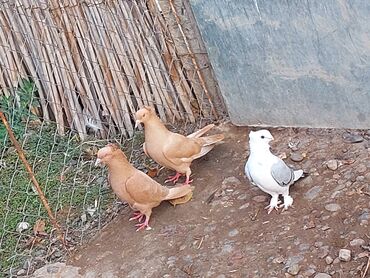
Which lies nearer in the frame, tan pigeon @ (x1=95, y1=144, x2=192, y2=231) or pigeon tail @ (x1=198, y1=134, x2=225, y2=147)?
tan pigeon @ (x1=95, y1=144, x2=192, y2=231)

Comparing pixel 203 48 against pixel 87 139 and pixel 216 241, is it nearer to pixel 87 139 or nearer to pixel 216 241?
pixel 87 139

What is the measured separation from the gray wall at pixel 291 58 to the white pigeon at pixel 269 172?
0.57 meters

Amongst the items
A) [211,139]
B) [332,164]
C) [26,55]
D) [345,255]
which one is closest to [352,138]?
[332,164]

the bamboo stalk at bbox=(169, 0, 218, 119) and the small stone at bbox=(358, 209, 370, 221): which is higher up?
the bamboo stalk at bbox=(169, 0, 218, 119)

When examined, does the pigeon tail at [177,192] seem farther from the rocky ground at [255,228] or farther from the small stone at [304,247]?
the small stone at [304,247]

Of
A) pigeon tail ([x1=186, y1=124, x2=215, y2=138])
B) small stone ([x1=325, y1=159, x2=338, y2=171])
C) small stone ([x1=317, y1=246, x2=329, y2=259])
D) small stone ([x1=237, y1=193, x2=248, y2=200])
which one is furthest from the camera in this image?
pigeon tail ([x1=186, y1=124, x2=215, y2=138])

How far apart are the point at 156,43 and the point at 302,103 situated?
1070 millimetres

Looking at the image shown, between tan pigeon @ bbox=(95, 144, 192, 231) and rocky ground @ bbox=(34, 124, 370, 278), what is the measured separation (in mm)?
155

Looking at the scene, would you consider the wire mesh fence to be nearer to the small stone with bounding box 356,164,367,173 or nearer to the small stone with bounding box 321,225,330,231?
the small stone with bounding box 356,164,367,173

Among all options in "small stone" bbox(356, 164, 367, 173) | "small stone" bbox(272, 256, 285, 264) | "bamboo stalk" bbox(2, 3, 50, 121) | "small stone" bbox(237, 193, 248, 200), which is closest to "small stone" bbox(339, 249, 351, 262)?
"small stone" bbox(272, 256, 285, 264)

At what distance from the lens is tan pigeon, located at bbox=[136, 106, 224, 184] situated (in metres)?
4.13

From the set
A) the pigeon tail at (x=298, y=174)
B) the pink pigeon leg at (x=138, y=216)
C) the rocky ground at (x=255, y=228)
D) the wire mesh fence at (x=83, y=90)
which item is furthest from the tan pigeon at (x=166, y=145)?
the pigeon tail at (x=298, y=174)

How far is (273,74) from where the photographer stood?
4.26 meters

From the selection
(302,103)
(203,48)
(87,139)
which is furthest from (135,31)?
(302,103)
